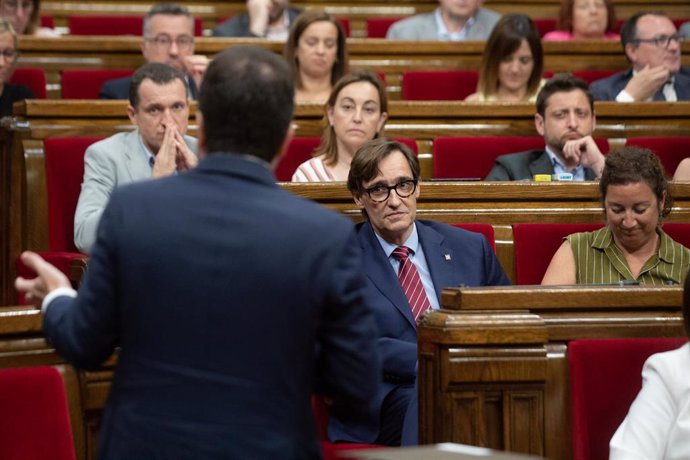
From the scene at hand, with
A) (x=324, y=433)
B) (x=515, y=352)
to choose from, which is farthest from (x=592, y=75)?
(x=515, y=352)

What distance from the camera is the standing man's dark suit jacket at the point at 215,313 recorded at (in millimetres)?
965

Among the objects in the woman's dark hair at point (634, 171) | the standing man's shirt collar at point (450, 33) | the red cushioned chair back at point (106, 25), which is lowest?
the woman's dark hair at point (634, 171)

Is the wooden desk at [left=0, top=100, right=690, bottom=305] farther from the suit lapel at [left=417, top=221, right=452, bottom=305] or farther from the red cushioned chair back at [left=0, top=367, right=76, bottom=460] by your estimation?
the red cushioned chair back at [left=0, top=367, right=76, bottom=460]

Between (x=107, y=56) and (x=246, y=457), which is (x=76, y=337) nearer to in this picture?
(x=246, y=457)

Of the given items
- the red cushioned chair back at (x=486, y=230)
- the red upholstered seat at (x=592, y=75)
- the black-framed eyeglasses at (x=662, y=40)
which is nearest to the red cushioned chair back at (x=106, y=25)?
the red upholstered seat at (x=592, y=75)

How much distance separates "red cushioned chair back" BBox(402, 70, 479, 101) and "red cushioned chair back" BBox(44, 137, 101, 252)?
3.35 feet

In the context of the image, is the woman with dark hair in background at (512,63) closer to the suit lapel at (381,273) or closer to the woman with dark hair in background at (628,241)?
the woman with dark hair in background at (628,241)

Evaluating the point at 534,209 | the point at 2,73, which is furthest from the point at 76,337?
the point at 2,73

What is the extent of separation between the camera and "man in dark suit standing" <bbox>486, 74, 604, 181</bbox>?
2479mm

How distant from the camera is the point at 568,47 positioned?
3371 millimetres

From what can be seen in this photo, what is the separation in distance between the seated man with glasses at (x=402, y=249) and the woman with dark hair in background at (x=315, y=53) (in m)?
1.04

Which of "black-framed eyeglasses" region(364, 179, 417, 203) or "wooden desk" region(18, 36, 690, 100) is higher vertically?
"wooden desk" region(18, 36, 690, 100)

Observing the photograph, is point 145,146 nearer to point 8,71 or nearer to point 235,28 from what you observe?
point 8,71

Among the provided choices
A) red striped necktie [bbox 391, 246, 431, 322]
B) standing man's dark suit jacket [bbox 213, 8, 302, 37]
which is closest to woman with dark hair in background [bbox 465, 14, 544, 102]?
standing man's dark suit jacket [bbox 213, 8, 302, 37]
